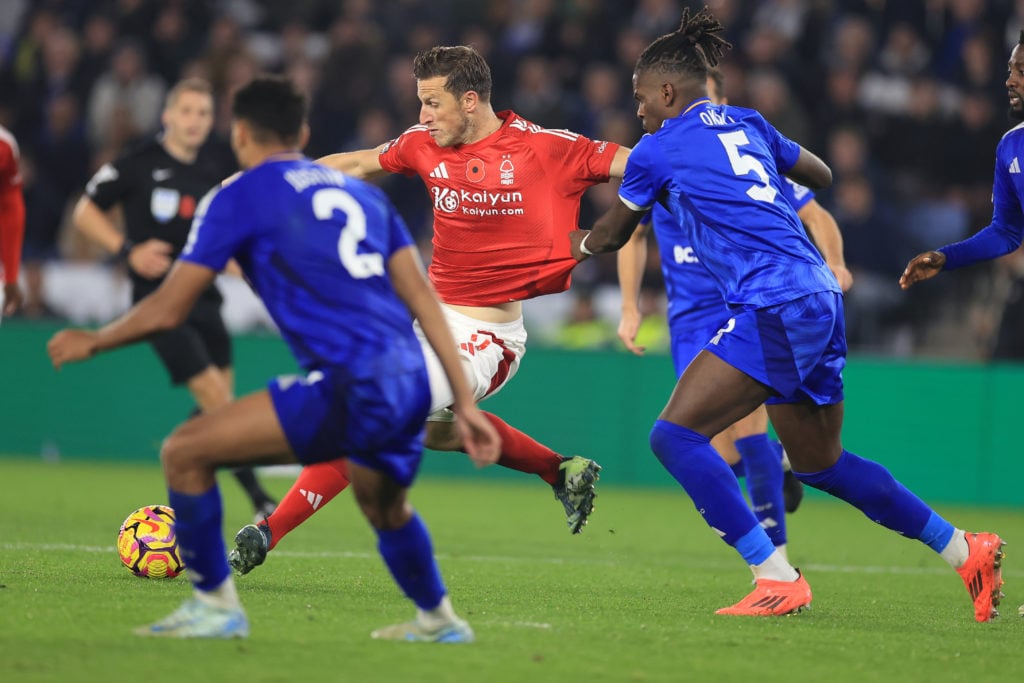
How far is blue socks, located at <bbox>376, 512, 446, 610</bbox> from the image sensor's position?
4.81 m

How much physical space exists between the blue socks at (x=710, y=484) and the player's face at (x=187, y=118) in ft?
15.8

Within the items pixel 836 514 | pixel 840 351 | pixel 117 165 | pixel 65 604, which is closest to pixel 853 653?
pixel 840 351

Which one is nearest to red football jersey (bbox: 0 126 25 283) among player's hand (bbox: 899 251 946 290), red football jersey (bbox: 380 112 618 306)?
red football jersey (bbox: 380 112 618 306)

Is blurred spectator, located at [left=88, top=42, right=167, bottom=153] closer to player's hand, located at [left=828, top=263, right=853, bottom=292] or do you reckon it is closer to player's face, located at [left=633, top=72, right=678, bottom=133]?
player's hand, located at [left=828, top=263, right=853, bottom=292]

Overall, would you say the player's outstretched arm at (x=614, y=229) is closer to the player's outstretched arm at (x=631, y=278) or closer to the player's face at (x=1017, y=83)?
the player's outstretched arm at (x=631, y=278)

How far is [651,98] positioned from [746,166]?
523 mm

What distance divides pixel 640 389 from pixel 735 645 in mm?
8975

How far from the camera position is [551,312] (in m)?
15.0

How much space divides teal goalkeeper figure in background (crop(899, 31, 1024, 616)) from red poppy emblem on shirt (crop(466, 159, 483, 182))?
2.10m

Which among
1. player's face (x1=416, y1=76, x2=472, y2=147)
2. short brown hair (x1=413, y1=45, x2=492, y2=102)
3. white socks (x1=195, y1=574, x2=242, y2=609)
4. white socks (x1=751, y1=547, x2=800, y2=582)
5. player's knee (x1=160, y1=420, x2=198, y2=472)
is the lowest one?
white socks (x1=751, y1=547, x2=800, y2=582)

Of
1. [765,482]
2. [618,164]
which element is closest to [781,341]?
[618,164]

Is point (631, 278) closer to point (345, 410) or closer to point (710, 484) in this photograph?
point (710, 484)

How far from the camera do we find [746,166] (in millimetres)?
6211

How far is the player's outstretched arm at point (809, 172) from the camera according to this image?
655cm
